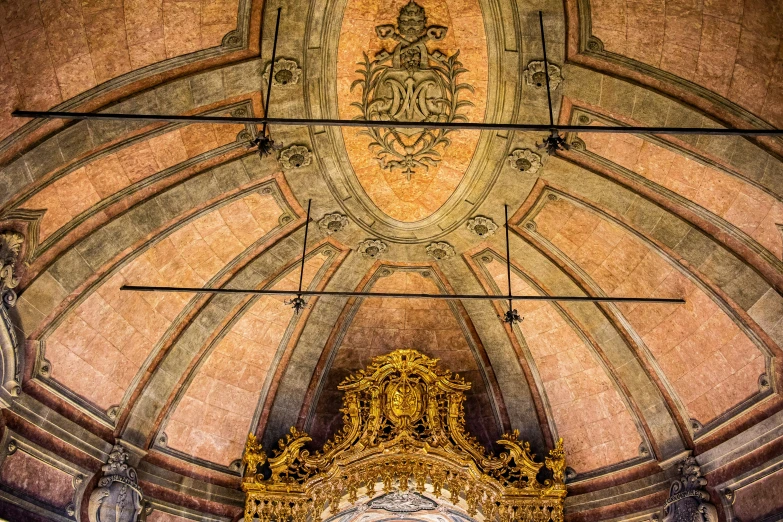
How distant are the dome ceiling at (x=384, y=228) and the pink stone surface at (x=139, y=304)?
0.03 m

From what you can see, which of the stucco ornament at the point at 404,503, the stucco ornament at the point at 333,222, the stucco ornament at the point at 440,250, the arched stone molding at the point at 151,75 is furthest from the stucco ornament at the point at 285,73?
the stucco ornament at the point at 404,503

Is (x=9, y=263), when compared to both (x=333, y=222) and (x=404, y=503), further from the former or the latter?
(x=404, y=503)

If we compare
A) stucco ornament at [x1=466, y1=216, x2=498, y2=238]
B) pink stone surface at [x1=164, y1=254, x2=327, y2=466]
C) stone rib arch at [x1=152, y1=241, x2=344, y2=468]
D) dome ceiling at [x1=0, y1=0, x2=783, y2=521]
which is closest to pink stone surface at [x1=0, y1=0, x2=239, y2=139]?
dome ceiling at [x1=0, y1=0, x2=783, y2=521]

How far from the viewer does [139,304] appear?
1212 centimetres

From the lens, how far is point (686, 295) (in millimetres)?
11812

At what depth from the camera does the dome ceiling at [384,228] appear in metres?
9.69

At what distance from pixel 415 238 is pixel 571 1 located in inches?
184

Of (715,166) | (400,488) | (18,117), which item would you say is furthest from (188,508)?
(715,166)

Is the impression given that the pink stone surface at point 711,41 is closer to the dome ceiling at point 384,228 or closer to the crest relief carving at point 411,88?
the dome ceiling at point 384,228

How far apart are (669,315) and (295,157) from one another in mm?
5908

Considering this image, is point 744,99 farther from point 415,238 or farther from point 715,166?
point 415,238

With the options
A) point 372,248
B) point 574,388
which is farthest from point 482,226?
point 574,388

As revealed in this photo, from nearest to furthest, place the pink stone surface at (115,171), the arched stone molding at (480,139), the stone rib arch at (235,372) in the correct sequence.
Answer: the arched stone molding at (480,139) < the pink stone surface at (115,171) < the stone rib arch at (235,372)

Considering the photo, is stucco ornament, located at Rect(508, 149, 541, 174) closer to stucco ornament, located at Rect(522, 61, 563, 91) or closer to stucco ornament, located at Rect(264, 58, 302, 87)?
stucco ornament, located at Rect(522, 61, 563, 91)
